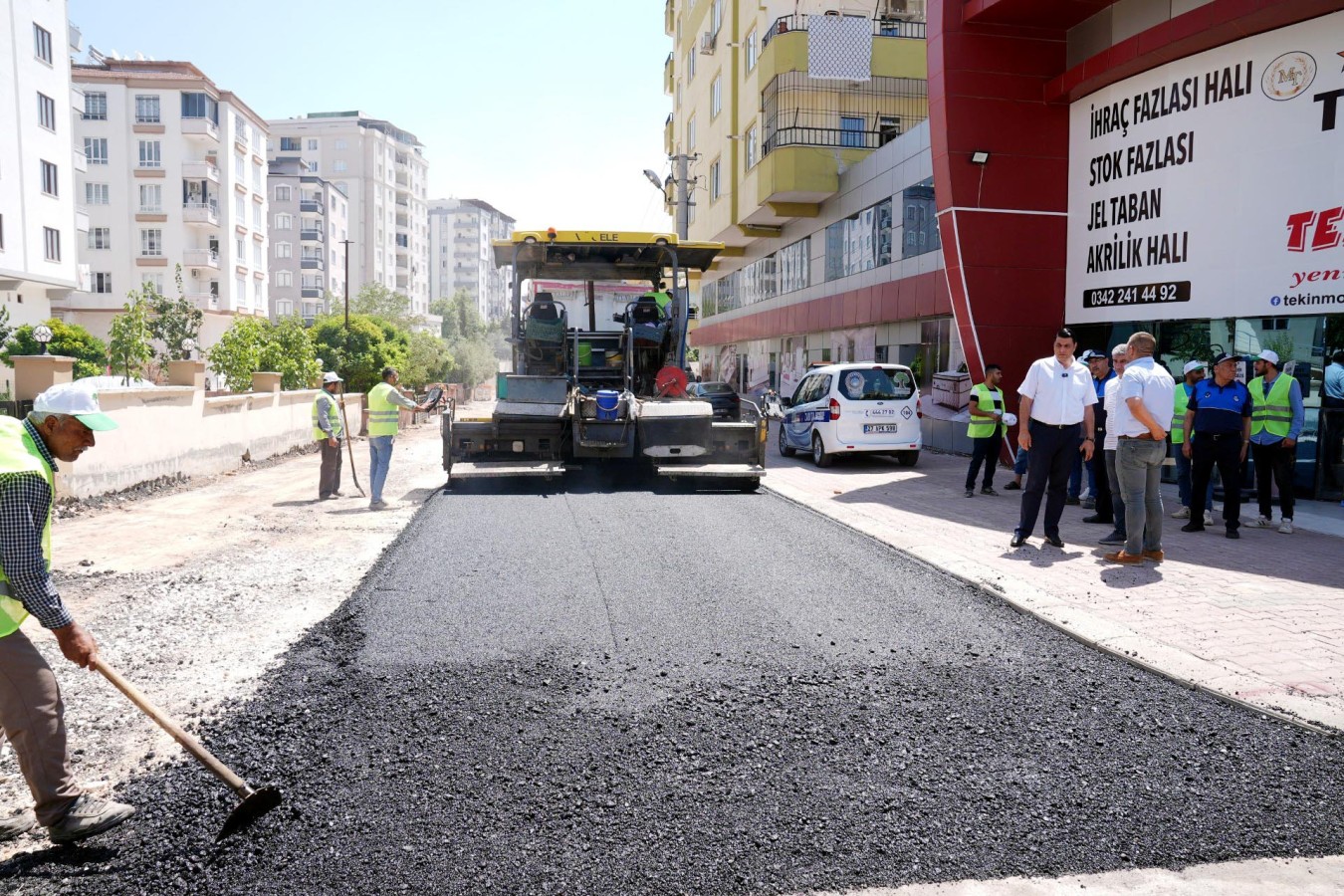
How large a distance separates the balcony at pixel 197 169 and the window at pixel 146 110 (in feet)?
8.97

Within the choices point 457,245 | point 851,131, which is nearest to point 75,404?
point 851,131

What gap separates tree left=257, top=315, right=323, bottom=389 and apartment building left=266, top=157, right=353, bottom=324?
54969 mm

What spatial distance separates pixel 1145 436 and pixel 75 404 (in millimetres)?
7193

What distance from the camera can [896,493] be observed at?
12.6m

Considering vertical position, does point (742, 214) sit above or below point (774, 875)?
above

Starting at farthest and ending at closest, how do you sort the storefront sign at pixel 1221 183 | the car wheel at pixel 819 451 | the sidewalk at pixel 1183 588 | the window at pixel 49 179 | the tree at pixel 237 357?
the window at pixel 49 179 → the tree at pixel 237 357 → the car wheel at pixel 819 451 → the storefront sign at pixel 1221 183 → the sidewalk at pixel 1183 588

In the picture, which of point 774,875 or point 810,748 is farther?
point 810,748

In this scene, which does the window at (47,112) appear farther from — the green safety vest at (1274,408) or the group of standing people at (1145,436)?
the green safety vest at (1274,408)

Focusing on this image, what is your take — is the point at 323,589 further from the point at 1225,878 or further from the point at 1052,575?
the point at 1225,878

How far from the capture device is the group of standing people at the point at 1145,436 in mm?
7688

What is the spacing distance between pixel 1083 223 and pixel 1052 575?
30.7ft

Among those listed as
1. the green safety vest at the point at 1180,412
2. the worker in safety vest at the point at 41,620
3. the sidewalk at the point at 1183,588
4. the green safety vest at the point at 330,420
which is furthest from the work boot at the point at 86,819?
the green safety vest at the point at 1180,412

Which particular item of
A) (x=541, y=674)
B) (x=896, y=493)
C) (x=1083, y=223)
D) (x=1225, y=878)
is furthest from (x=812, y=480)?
(x=1225, y=878)

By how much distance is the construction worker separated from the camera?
12.1m
